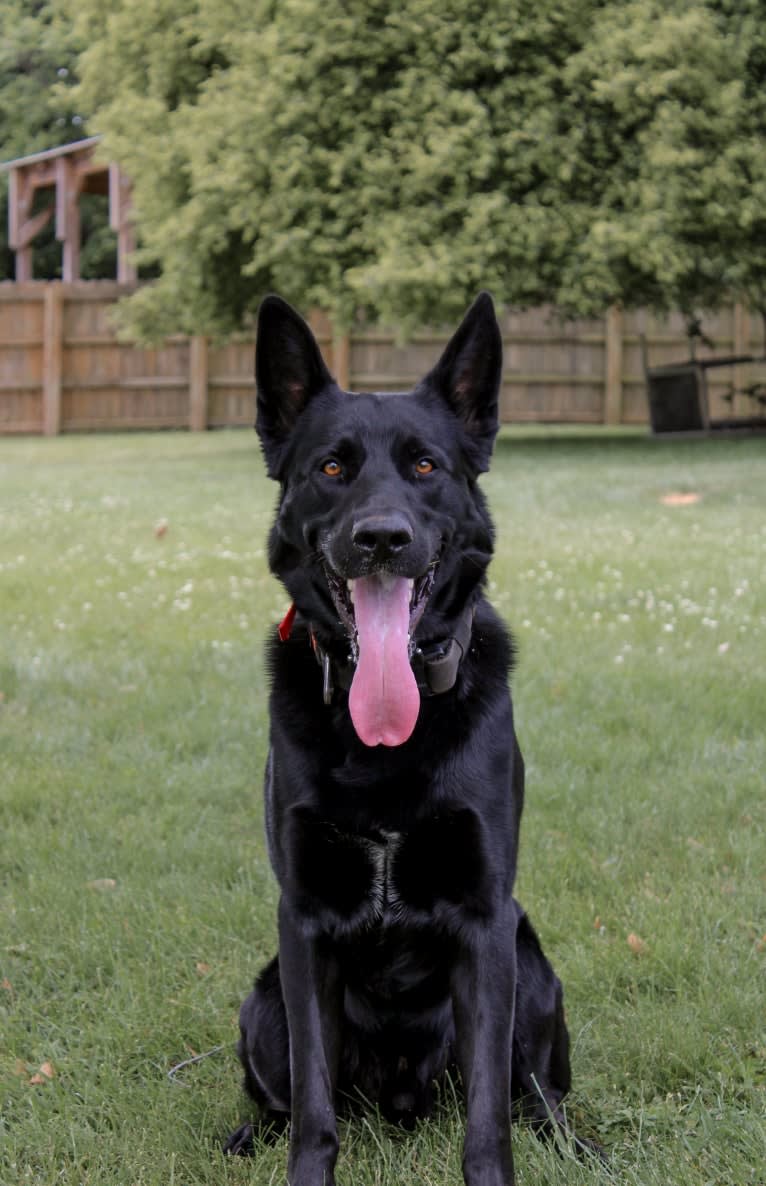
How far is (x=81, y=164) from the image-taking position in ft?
92.5

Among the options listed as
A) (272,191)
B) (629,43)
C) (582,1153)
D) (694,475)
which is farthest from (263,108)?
(582,1153)

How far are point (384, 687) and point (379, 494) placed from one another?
1.40 ft

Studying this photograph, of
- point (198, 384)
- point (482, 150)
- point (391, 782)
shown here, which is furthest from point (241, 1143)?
point (198, 384)

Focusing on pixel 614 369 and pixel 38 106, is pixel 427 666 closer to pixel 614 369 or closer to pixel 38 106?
pixel 614 369

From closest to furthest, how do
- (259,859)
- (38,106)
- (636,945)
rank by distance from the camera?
(636,945)
(259,859)
(38,106)

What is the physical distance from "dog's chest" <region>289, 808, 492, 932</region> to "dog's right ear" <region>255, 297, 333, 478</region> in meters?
0.89

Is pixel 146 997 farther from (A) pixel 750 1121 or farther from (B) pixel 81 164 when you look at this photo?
(B) pixel 81 164

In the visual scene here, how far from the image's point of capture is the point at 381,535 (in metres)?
2.53

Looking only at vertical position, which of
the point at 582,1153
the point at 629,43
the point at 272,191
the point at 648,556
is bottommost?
the point at 582,1153

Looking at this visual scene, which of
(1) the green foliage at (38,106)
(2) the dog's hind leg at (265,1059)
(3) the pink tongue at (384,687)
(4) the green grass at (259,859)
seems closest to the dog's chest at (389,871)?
(3) the pink tongue at (384,687)

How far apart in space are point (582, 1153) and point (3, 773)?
3033 millimetres

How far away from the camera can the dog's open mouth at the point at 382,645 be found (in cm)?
250

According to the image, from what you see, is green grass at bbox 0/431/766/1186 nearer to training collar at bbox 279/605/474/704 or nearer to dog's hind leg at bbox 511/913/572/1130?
dog's hind leg at bbox 511/913/572/1130

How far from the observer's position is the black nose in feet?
8.28
